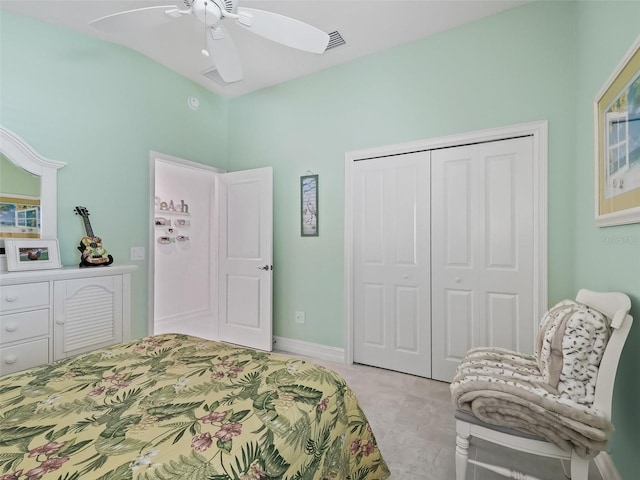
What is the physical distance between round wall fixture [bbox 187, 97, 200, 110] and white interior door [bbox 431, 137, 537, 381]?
261 centimetres

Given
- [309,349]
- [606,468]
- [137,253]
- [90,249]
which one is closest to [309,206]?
[309,349]

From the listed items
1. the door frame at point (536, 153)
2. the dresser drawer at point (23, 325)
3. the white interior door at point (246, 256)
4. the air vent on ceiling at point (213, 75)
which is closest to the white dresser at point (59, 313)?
the dresser drawer at point (23, 325)

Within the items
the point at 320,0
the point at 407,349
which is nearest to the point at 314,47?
the point at 320,0

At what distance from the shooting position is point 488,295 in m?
2.40

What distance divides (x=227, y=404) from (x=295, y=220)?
94.3 inches

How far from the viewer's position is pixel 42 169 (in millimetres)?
2295

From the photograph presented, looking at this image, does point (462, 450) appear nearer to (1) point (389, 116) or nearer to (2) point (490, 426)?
(2) point (490, 426)

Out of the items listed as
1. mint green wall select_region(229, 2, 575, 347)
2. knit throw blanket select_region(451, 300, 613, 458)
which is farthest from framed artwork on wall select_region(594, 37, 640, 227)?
mint green wall select_region(229, 2, 575, 347)

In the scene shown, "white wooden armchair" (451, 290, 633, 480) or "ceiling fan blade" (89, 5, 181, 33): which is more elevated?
"ceiling fan blade" (89, 5, 181, 33)

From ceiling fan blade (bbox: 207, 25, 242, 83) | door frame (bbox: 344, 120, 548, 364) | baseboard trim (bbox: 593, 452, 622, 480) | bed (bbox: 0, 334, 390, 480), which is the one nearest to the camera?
bed (bbox: 0, 334, 390, 480)

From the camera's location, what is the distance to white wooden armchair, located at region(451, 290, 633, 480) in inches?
45.6

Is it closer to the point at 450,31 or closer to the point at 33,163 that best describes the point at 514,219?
the point at 450,31

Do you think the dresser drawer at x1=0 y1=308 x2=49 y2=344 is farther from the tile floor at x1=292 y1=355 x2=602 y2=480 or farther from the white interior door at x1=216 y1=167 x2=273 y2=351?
the tile floor at x1=292 y1=355 x2=602 y2=480

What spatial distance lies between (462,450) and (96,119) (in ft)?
11.3
